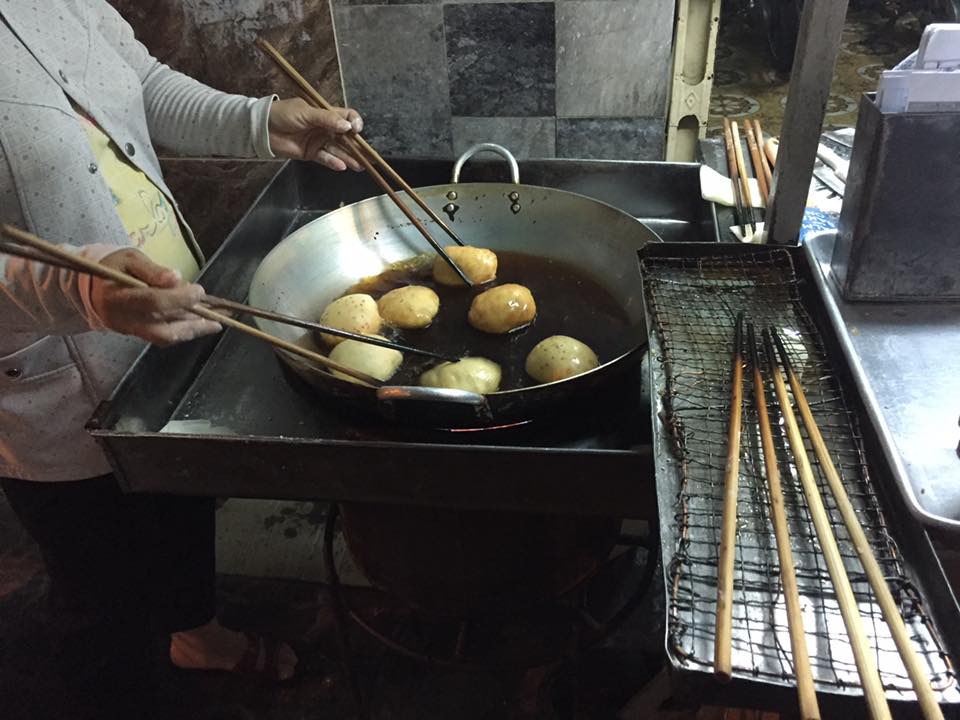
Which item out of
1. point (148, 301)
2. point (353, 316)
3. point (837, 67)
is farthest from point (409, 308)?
point (837, 67)

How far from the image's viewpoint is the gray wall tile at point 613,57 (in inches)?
101

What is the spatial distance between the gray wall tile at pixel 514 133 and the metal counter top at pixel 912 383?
1.47 m

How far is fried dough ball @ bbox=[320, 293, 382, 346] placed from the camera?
76.8 inches

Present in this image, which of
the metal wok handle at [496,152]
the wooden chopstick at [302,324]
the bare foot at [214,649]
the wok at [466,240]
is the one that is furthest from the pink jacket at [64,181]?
the bare foot at [214,649]

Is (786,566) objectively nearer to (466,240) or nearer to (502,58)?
(466,240)

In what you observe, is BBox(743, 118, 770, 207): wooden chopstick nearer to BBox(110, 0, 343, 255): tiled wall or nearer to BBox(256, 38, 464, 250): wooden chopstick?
BBox(256, 38, 464, 250): wooden chopstick

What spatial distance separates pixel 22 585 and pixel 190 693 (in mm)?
1005

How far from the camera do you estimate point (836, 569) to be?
92cm

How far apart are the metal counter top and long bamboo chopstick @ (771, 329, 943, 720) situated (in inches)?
3.6

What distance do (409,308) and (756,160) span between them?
1218 mm

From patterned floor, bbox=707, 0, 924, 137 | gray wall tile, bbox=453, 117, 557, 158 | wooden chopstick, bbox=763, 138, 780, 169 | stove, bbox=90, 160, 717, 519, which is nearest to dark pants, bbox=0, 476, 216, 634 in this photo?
stove, bbox=90, 160, 717, 519

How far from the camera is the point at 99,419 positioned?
1.53 m

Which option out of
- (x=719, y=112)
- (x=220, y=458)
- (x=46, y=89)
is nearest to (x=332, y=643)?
(x=220, y=458)

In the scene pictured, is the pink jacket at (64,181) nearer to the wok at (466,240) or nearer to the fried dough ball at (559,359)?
the wok at (466,240)
